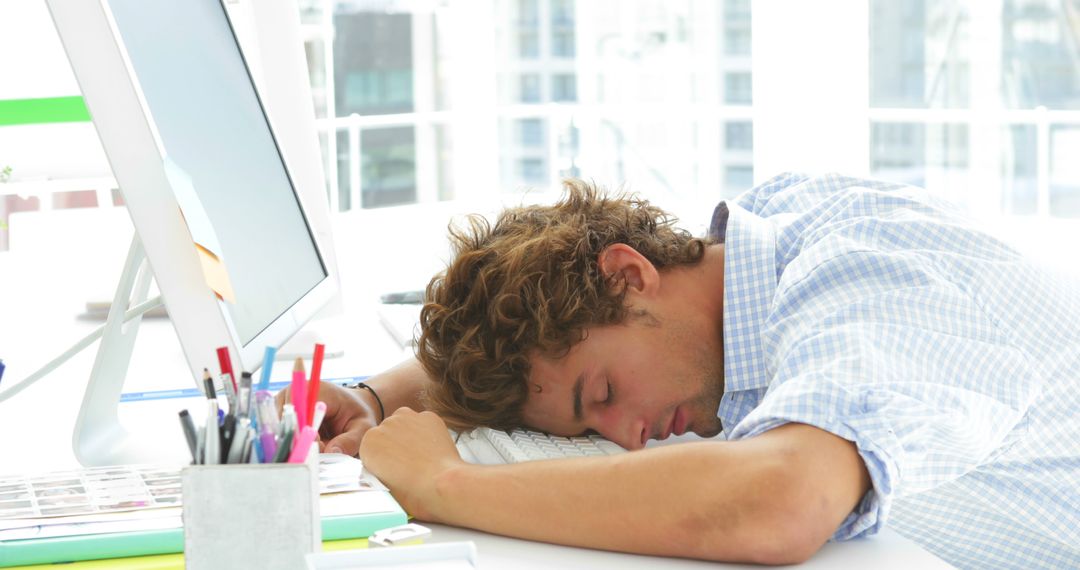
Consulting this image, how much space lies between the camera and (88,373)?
154cm

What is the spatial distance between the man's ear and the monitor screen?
0.33 meters

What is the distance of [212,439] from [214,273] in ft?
0.75

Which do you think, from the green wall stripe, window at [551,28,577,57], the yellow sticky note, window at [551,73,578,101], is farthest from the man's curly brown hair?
window at [551,73,578,101]

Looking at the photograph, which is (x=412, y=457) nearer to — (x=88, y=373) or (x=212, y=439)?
(x=212, y=439)

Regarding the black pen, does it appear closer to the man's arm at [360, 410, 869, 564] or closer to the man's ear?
the man's arm at [360, 410, 869, 564]

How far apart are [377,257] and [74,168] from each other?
3.07 meters

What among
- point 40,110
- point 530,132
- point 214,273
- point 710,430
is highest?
point 530,132

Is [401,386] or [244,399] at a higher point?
[244,399]

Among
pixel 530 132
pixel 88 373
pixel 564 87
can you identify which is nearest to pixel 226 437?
pixel 88 373

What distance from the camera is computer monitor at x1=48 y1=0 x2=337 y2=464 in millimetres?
826

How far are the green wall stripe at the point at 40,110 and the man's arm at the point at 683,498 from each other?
1235 millimetres

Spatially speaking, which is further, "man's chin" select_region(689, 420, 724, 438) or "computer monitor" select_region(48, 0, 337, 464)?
"man's chin" select_region(689, 420, 724, 438)

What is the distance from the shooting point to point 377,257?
16.6 ft

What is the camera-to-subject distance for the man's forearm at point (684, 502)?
78cm
